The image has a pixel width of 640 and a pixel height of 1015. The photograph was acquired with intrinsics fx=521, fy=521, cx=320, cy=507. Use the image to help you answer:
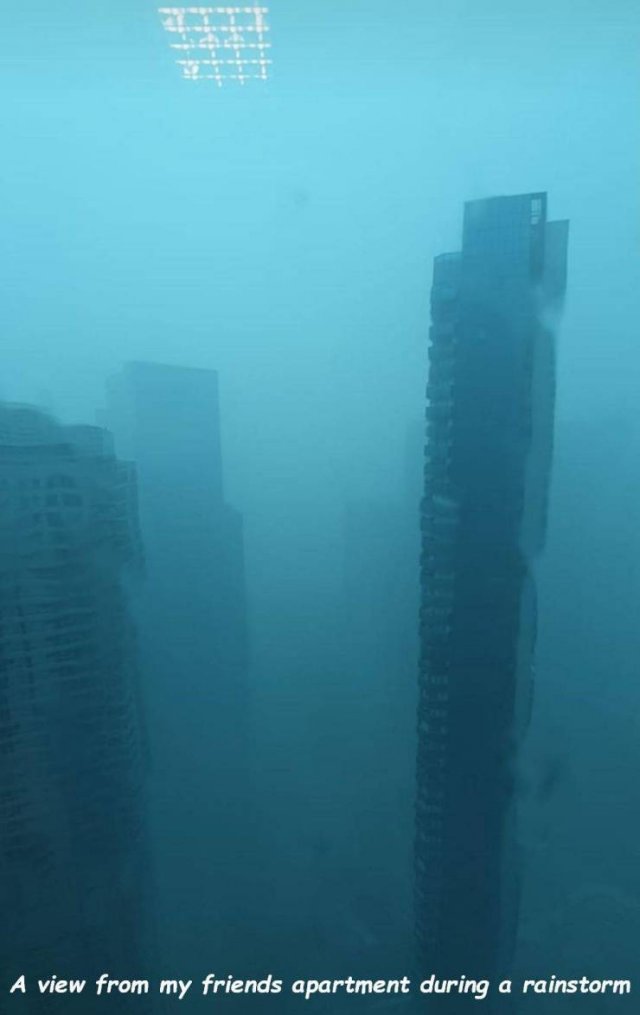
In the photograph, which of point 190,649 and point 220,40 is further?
point 190,649

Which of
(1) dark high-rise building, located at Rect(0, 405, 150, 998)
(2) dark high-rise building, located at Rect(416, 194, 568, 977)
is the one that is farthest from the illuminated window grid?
(1) dark high-rise building, located at Rect(0, 405, 150, 998)

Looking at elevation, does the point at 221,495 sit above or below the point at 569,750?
above

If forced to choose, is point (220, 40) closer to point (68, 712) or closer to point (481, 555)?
point (481, 555)

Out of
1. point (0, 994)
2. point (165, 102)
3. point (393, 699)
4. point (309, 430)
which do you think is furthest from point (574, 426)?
point (0, 994)

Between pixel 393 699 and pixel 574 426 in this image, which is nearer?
pixel 574 426

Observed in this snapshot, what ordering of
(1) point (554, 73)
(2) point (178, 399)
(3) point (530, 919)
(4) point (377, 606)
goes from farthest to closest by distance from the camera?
(3) point (530, 919) < (4) point (377, 606) < (2) point (178, 399) < (1) point (554, 73)

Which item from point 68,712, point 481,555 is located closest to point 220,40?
point 481,555

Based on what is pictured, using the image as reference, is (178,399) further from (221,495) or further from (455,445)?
(455,445)
